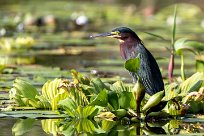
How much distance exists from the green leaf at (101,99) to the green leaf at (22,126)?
1.66 feet

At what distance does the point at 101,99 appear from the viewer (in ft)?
18.1

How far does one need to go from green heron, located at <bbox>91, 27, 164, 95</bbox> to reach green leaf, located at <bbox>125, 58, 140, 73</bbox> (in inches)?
9.1

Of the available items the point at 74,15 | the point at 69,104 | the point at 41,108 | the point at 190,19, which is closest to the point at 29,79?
the point at 41,108

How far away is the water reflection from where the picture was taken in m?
5.15

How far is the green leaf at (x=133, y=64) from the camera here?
17.7ft

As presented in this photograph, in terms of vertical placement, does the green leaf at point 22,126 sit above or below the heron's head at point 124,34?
below

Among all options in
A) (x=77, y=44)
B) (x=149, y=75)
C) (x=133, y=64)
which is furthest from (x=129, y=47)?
(x=77, y=44)

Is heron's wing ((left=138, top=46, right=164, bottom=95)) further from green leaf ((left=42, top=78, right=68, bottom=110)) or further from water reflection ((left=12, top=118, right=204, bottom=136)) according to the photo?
green leaf ((left=42, top=78, right=68, bottom=110))

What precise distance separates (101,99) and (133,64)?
0.37 m

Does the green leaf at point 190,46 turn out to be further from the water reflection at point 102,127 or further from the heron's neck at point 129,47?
the water reflection at point 102,127

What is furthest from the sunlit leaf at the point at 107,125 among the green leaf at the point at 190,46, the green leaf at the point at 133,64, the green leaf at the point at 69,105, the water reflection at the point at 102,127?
the green leaf at the point at 190,46

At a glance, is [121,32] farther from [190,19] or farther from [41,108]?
[190,19]

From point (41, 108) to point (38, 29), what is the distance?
26.2 ft

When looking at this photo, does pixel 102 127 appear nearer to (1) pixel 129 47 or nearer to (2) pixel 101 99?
(2) pixel 101 99
